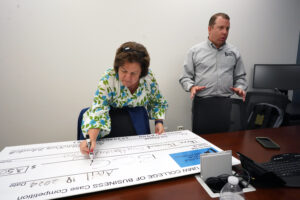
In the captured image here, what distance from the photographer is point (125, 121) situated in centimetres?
124

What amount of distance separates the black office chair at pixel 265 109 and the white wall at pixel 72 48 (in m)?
1.13

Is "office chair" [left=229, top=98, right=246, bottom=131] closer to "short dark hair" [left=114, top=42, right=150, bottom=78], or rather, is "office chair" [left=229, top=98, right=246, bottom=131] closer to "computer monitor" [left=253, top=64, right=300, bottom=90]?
"short dark hair" [left=114, top=42, right=150, bottom=78]

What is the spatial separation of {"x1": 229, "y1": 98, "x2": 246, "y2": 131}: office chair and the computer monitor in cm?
178

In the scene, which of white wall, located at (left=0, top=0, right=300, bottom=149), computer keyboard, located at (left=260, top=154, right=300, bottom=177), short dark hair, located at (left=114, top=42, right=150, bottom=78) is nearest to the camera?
computer keyboard, located at (left=260, top=154, right=300, bottom=177)

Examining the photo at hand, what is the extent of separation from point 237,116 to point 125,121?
34.0 inches

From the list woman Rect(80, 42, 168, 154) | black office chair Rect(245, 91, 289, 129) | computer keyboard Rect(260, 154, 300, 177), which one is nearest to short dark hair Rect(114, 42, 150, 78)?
woman Rect(80, 42, 168, 154)

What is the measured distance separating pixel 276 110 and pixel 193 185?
3.99 feet

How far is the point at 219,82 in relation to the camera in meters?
2.01

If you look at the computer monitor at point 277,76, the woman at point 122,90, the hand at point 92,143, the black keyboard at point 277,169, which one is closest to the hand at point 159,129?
the woman at point 122,90

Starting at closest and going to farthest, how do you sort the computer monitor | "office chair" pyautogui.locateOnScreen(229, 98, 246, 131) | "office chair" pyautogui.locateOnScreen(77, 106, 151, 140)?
"office chair" pyautogui.locateOnScreen(77, 106, 151, 140), "office chair" pyautogui.locateOnScreen(229, 98, 246, 131), the computer monitor

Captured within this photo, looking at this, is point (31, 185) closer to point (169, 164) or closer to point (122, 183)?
point (122, 183)

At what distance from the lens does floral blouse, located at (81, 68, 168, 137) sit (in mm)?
1062

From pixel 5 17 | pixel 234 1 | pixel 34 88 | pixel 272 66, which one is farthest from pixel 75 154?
pixel 272 66

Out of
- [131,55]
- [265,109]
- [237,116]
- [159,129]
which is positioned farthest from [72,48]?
[265,109]
